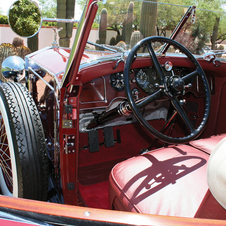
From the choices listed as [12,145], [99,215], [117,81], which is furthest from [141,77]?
[99,215]

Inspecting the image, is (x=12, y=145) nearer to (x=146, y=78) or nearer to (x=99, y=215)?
(x=99, y=215)

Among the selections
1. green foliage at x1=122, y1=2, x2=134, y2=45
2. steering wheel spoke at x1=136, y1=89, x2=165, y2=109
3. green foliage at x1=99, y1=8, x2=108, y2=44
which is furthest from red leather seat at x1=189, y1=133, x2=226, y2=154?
green foliage at x1=99, y1=8, x2=108, y2=44

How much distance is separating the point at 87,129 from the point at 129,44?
93 centimetres

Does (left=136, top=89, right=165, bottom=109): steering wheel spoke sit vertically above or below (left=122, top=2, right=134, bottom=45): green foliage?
below

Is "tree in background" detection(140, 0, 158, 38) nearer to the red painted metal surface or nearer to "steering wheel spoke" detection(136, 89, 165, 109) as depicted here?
"steering wheel spoke" detection(136, 89, 165, 109)

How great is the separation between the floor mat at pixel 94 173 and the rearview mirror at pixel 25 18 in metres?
1.42

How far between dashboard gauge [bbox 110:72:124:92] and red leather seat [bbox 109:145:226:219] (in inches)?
28.1

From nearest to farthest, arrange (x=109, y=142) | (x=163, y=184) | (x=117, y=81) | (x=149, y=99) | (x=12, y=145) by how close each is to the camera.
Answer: (x=163, y=184) < (x=12, y=145) < (x=149, y=99) < (x=117, y=81) < (x=109, y=142)

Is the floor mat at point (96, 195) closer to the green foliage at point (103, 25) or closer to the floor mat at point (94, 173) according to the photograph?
the floor mat at point (94, 173)

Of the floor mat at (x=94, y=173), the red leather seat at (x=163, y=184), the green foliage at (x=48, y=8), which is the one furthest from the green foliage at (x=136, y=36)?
the green foliage at (x=48, y=8)

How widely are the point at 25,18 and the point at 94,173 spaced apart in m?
1.61

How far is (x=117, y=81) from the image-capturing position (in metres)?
2.00

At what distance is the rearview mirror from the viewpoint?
6.54ft

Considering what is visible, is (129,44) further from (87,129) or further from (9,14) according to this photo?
(9,14)
